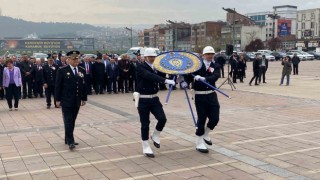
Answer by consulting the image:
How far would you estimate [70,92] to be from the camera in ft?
24.6

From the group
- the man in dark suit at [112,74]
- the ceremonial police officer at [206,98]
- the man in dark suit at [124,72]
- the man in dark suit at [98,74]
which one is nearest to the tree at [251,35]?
the man in dark suit at [124,72]

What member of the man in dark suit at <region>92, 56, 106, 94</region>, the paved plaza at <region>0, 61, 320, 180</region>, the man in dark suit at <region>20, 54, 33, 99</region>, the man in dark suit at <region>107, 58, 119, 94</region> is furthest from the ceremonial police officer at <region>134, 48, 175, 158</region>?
the man in dark suit at <region>107, 58, 119, 94</region>

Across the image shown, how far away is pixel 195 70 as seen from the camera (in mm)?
6887

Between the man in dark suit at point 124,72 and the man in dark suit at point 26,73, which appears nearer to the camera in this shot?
the man in dark suit at point 26,73

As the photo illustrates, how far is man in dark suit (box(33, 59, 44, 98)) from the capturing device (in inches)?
661

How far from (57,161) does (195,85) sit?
2711 millimetres

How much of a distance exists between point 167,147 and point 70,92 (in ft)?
6.94

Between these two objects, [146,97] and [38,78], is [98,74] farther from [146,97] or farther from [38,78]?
[146,97]

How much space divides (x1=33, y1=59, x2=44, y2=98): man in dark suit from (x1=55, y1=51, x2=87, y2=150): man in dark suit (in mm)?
9699

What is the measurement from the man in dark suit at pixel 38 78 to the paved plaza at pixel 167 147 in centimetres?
463

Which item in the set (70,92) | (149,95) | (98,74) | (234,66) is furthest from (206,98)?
(234,66)

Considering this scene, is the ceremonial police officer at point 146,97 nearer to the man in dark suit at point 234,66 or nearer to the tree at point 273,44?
the man in dark suit at point 234,66

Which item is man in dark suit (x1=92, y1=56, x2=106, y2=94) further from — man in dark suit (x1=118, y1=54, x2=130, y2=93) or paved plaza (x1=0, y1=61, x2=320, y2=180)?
paved plaza (x1=0, y1=61, x2=320, y2=180)

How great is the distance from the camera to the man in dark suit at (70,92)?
24.6 feet
